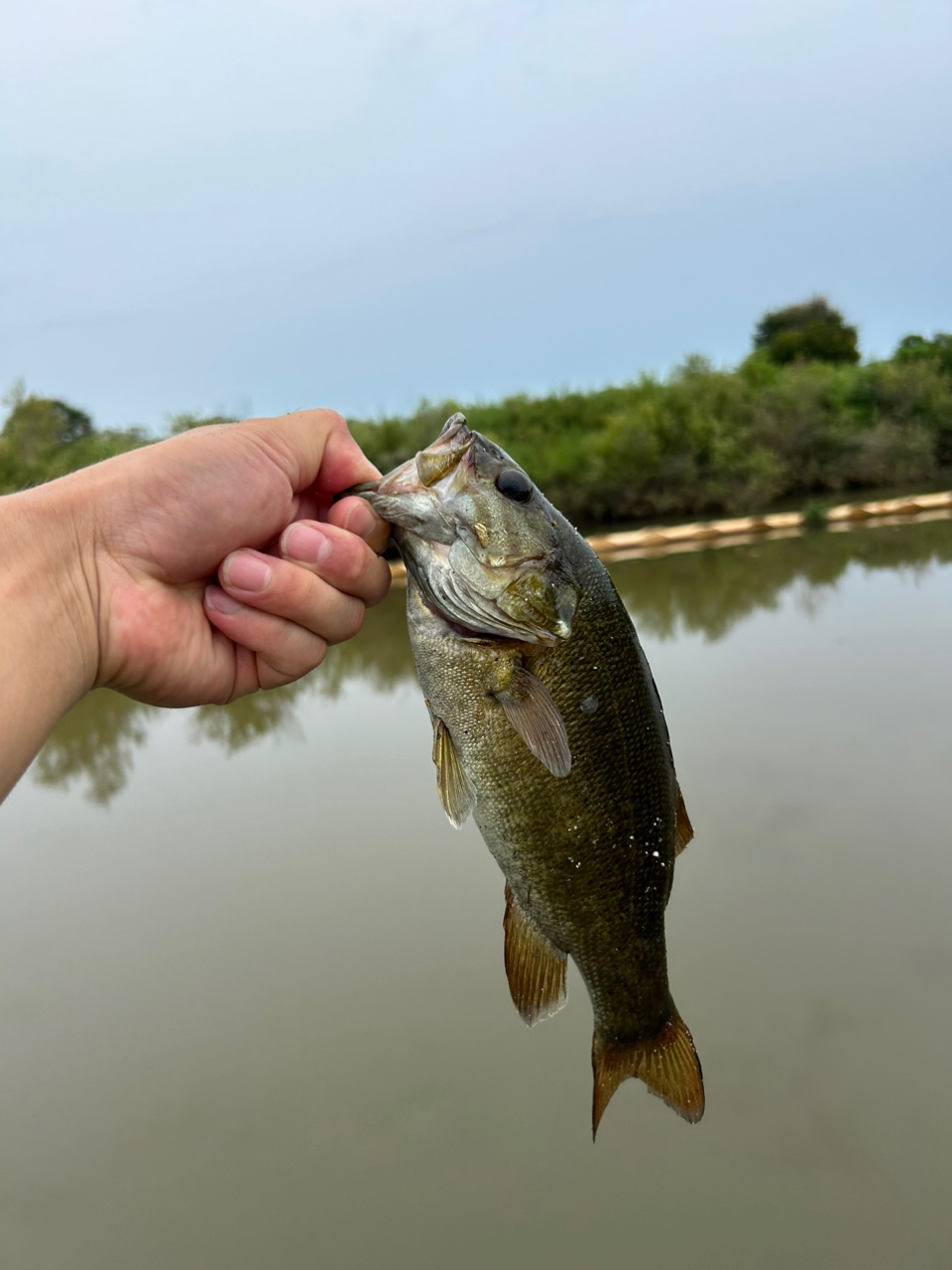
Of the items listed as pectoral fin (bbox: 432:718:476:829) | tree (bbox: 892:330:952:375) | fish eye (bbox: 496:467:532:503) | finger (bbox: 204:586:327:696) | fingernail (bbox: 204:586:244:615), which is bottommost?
pectoral fin (bbox: 432:718:476:829)

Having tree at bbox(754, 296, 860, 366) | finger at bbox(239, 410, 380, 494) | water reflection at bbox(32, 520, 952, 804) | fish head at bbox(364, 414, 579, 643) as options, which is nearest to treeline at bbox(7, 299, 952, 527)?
water reflection at bbox(32, 520, 952, 804)

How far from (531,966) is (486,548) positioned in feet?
3.36

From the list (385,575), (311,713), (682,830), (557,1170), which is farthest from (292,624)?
(311,713)

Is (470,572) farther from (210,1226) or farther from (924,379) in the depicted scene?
(924,379)

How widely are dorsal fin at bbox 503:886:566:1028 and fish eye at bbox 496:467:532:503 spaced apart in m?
0.94

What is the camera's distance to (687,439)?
2584cm

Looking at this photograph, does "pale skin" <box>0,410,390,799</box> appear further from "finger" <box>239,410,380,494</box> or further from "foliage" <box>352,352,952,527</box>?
"foliage" <box>352,352,952,527</box>

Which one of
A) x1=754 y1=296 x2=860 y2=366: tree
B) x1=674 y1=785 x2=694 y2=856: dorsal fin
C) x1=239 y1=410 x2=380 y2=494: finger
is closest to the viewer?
x1=674 y1=785 x2=694 y2=856: dorsal fin

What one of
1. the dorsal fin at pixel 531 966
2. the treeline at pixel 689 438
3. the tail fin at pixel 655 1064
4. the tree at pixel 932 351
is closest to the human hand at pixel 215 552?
the dorsal fin at pixel 531 966

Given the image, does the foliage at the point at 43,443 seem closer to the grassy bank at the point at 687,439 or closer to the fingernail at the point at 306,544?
the grassy bank at the point at 687,439

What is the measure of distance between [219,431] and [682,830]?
156 centimetres

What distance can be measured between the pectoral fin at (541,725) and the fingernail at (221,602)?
2.83 ft

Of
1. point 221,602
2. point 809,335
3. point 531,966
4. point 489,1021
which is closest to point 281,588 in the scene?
point 221,602

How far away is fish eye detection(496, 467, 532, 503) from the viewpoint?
1890 millimetres
